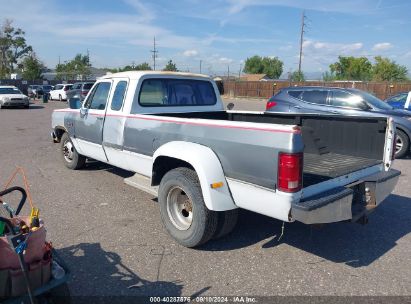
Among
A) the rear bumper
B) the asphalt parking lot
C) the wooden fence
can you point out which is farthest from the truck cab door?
the wooden fence

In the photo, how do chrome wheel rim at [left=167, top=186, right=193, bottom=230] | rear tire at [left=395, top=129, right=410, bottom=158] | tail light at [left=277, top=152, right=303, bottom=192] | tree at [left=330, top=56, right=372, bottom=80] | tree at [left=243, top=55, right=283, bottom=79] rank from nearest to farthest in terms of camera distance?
tail light at [left=277, top=152, right=303, bottom=192] < chrome wheel rim at [left=167, top=186, right=193, bottom=230] < rear tire at [left=395, top=129, right=410, bottom=158] < tree at [left=330, top=56, right=372, bottom=80] < tree at [left=243, top=55, right=283, bottom=79]

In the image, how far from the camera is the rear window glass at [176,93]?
554 cm

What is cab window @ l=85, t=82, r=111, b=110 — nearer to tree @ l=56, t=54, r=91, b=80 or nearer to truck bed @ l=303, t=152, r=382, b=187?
truck bed @ l=303, t=152, r=382, b=187

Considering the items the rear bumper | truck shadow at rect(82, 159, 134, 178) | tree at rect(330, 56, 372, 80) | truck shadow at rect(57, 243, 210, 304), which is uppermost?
tree at rect(330, 56, 372, 80)

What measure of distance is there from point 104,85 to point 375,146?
407 centimetres

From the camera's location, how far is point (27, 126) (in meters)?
15.4

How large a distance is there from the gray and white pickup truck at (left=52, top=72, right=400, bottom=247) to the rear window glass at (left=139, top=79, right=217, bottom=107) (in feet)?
0.05

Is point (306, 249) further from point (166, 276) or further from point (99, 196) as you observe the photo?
point (99, 196)

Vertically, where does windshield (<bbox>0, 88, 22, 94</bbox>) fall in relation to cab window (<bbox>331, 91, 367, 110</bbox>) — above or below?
below

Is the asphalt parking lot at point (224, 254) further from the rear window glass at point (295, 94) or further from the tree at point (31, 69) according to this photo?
the tree at point (31, 69)

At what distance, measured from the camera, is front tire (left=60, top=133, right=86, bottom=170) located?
730 cm

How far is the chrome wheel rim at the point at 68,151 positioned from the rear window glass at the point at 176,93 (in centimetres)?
262

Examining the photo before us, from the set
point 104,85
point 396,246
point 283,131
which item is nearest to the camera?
point 283,131

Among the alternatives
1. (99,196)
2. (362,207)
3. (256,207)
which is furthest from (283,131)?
(99,196)
